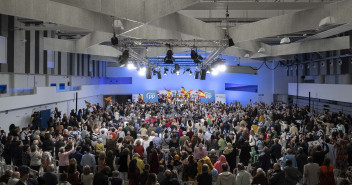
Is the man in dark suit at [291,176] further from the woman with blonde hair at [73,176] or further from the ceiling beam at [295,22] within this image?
the woman with blonde hair at [73,176]

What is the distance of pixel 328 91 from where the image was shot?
1842 centimetres

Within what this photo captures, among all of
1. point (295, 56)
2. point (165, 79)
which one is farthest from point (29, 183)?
point (165, 79)

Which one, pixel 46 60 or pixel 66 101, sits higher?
pixel 46 60

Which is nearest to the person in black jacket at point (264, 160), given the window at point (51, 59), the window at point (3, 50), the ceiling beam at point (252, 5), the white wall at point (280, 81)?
the ceiling beam at point (252, 5)

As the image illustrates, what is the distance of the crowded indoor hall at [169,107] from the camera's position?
747 cm

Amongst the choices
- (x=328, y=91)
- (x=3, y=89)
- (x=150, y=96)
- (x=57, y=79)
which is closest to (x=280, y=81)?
(x=328, y=91)

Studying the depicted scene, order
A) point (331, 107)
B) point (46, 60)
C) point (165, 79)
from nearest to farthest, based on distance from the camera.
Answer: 1. point (46, 60)
2. point (331, 107)
3. point (165, 79)

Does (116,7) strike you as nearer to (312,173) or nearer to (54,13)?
(54,13)

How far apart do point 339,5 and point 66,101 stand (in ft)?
55.7

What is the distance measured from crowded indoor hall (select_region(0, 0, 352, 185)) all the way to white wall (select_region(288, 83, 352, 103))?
0.05 meters

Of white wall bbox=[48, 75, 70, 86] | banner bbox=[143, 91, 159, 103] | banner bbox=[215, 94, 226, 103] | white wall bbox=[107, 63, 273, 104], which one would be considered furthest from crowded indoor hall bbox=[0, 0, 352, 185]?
banner bbox=[143, 91, 159, 103]

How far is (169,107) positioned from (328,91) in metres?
10.5

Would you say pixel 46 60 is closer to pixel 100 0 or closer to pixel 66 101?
pixel 66 101

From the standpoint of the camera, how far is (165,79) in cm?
3481
